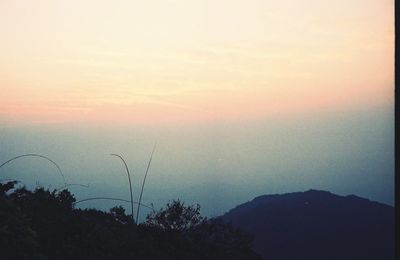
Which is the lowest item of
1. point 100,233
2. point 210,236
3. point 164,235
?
point 210,236

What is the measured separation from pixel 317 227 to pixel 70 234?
39.3 metres

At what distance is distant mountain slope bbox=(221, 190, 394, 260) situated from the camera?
3697 cm

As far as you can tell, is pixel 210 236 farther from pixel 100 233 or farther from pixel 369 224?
pixel 369 224

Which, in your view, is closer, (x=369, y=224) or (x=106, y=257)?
(x=106, y=257)

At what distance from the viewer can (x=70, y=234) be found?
8633 mm

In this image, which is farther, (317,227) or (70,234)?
(317,227)

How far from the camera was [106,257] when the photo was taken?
8539 millimetres

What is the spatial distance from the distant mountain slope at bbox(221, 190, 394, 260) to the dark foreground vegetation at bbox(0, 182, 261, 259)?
18.9m

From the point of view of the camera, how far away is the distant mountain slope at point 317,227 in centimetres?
3697

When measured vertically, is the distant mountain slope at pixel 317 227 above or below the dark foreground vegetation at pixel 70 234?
below

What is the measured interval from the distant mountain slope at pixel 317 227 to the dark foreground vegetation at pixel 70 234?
18.9 meters

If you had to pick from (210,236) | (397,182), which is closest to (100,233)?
(397,182)

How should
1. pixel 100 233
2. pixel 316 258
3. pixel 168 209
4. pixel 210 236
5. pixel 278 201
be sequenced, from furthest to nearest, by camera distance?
pixel 278 201 < pixel 316 258 < pixel 168 209 < pixel 210 236 < pixel 100 233

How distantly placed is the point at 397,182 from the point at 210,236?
13707 millimetres
